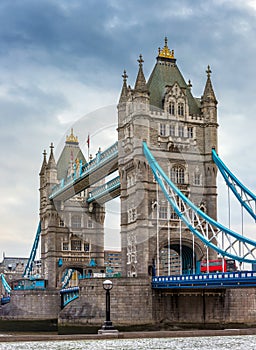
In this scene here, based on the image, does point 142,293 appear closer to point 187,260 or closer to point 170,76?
point 187,260

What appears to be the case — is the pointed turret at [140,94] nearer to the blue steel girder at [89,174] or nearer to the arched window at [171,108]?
the arched window at [171,108]

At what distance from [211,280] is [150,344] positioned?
21869 millimetres

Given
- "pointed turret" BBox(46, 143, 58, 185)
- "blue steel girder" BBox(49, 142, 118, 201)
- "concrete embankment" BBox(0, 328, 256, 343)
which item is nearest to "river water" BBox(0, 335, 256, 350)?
"concrete embankment" BBox(0, 328, 256, 343)

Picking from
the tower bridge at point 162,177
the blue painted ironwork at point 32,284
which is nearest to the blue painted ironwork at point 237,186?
the tower bridge at point 162,177

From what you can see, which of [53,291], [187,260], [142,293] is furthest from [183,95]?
[53,291]

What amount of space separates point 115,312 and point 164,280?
15.7ft

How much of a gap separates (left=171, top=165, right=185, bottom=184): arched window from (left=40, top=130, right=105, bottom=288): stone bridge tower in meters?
27.9

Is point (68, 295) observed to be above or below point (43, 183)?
below

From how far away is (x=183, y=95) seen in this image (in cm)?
6281

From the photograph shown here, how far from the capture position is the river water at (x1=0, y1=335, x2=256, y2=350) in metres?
24.5

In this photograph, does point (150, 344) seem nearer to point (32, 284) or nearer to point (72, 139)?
point (32, 284)

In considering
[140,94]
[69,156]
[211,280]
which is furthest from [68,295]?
[211,280]

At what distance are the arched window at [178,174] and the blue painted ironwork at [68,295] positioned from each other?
49.2 feet

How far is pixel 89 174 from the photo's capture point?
74562 millimetres
